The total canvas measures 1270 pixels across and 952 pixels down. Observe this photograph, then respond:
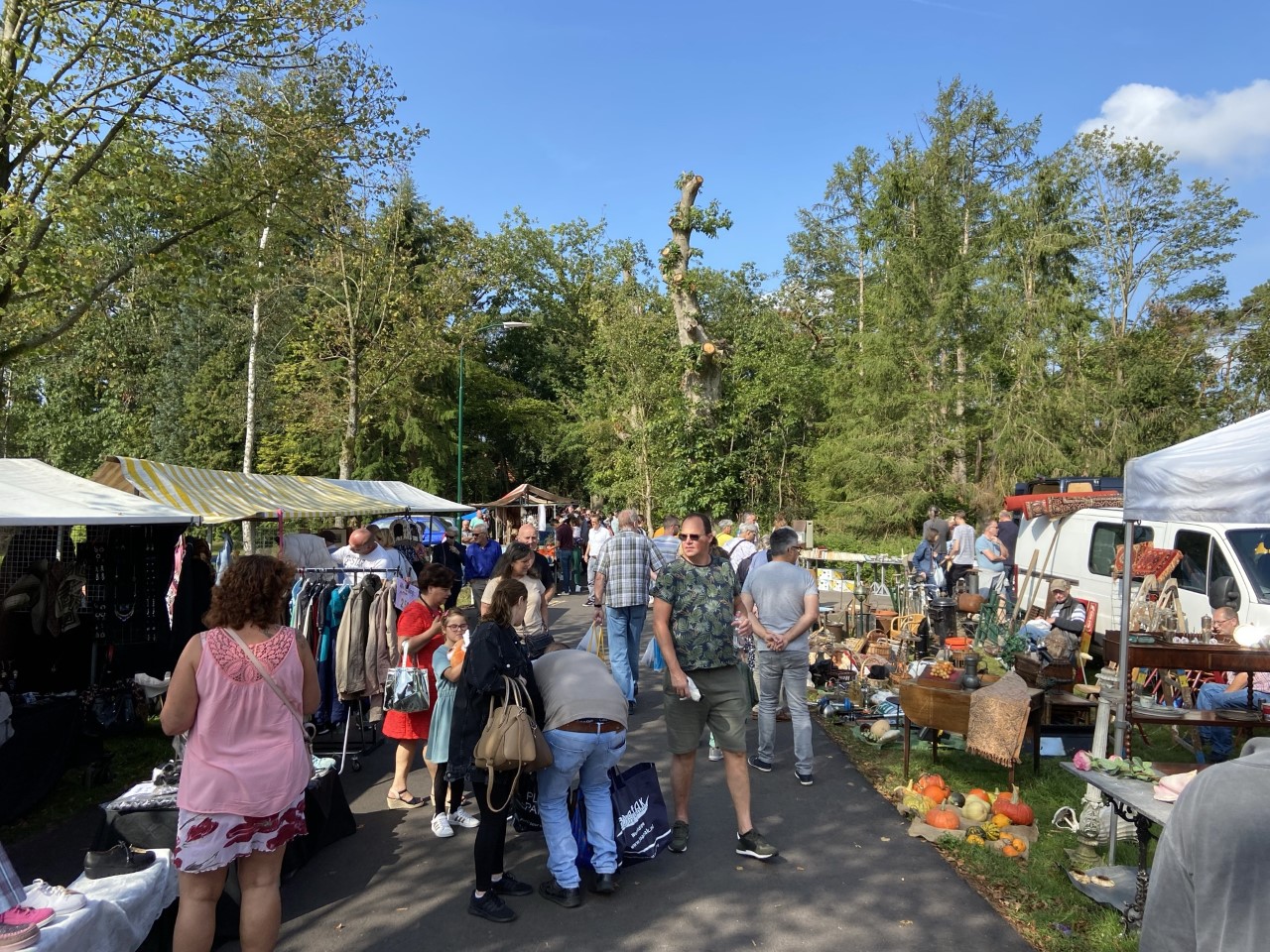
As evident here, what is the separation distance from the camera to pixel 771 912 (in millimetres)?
4133

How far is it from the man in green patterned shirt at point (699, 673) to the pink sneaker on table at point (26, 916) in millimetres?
2849

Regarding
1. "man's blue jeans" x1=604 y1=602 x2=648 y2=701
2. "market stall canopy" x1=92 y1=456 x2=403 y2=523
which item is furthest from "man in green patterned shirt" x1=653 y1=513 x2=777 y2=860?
"market stall canopy" x1=92 y1=456 x2=403 y2=523

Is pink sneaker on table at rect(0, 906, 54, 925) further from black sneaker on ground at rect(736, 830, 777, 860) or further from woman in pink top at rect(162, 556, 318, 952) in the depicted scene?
black sneaker on ground at rect(736, 830, 777, 860)

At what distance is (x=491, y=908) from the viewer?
402 centimetres

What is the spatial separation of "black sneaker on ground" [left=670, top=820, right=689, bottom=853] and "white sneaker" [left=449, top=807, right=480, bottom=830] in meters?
1.23

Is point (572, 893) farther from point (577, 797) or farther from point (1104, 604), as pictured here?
point (1104, 604)

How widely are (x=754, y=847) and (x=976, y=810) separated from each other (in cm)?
154

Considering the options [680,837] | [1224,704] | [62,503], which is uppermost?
[62,503]

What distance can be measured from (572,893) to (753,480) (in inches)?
845

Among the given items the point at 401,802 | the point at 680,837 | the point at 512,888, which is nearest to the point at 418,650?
the point at 401,802

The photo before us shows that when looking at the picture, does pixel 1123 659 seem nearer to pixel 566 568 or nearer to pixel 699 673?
pixel 699 673

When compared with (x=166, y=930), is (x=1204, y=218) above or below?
above

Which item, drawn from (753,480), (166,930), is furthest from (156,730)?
(753,480)

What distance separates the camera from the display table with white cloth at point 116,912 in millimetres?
2965
